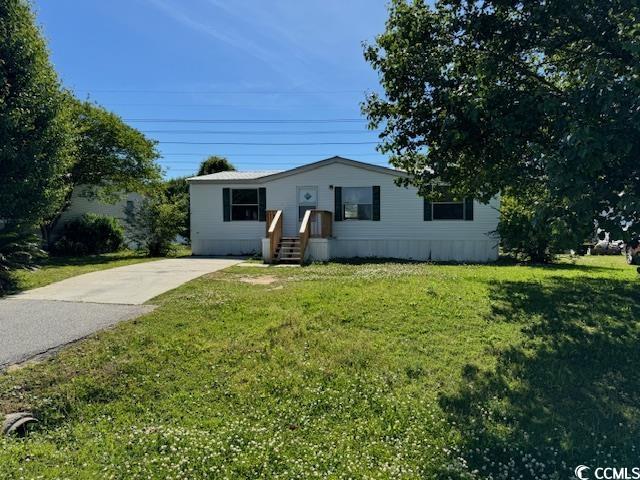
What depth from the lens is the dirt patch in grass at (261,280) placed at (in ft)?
29.5

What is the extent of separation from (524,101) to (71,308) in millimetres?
6745

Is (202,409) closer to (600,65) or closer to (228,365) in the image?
(228,365)

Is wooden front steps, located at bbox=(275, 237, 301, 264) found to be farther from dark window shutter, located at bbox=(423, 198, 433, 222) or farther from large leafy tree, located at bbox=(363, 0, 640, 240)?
large leafy tree, located at bbox=(363, 0, 640, 240)

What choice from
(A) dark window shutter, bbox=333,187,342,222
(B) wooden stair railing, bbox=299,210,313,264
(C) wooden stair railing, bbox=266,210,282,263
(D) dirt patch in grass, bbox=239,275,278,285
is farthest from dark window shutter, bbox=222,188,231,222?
(D) dirt patch in grass, bbox=239,275,278,285

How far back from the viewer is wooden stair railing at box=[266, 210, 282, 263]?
13.5 meters

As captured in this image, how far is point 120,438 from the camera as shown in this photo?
10.4 ft

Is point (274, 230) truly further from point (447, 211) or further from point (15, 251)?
point (15, 251)

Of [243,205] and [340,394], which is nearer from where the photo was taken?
[340,394]

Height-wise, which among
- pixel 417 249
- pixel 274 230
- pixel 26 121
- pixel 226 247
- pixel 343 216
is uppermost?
pixel 26 121

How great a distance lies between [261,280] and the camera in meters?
9.36

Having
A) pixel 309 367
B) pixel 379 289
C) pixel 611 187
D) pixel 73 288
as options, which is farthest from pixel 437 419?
pixel 73 288

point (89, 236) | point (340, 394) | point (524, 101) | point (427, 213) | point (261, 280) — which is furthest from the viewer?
point (89, 236)

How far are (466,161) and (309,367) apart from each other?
13.2 ft

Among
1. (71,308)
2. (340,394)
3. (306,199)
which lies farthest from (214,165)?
(340,394)
